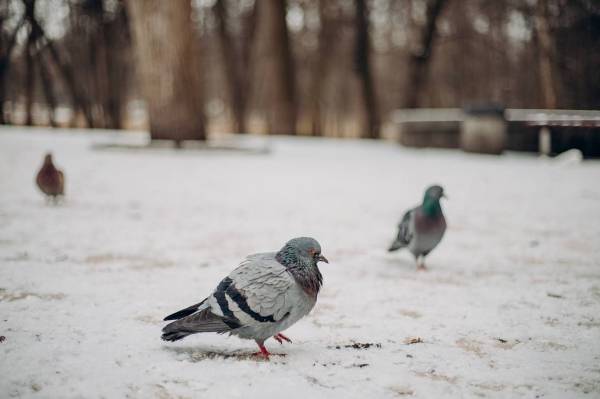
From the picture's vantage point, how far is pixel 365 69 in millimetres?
19312

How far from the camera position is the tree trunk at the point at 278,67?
17328mm

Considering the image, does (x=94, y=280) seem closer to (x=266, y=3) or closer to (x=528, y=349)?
(x=528, y=349)

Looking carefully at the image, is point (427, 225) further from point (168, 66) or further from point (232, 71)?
point (232, 71)

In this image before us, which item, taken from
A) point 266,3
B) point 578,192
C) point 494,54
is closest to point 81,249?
point 578,192

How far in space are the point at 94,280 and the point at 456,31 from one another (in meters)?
20.4

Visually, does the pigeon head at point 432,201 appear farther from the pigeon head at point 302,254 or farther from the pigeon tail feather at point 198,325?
the pigeon tail feather at point 198,325

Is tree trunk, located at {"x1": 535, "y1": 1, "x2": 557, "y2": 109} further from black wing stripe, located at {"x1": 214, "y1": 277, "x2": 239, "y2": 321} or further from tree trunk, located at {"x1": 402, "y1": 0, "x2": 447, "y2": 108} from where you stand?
black wing stripe, located at {"x1": 214, "y1": 277, "x2": 239, "y2": 321}

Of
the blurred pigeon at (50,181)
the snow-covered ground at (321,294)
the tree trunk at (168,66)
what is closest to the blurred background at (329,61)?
the tree trunk at (168,66)

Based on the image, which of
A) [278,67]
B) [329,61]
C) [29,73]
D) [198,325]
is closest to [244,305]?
[198,325]

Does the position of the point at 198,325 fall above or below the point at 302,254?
below

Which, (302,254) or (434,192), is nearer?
(302,254)

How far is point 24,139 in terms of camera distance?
13.8 m

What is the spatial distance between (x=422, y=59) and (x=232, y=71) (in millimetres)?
7419

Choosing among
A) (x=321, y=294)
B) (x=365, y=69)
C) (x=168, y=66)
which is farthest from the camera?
(x=365, y=69)
